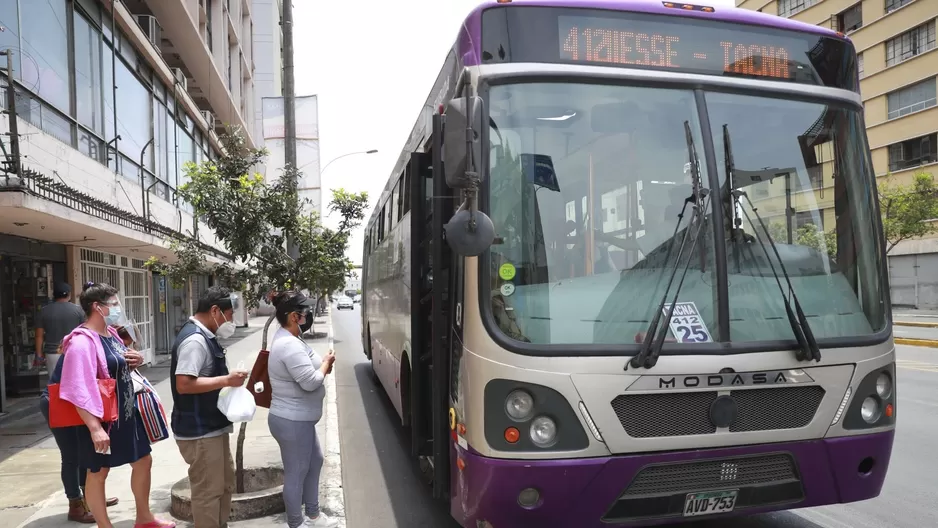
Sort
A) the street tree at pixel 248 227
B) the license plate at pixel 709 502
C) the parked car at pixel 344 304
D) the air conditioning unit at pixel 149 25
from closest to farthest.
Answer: the license plate at pixel 709 502 < the street tree at pixel 248 227 < the air conditioning unit at pixel 149 25 < the parked car at pixel 344 304

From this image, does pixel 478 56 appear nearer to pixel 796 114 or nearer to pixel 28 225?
pixel 796 114

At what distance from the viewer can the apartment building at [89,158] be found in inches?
353

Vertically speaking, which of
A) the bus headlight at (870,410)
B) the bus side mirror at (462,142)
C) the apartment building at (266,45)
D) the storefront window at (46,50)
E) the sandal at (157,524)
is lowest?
the sandal at (157,524)

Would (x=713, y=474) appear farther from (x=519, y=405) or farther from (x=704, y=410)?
(x=519, y=405)

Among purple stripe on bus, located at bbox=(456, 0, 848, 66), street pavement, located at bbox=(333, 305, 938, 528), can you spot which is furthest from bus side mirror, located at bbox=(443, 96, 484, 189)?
street pavement, located at bbox=(333, 305, 938, 528)

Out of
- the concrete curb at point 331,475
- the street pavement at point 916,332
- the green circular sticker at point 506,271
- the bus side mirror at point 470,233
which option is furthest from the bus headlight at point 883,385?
the street pavement at point 916,332

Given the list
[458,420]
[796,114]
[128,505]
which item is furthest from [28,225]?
[796,114]

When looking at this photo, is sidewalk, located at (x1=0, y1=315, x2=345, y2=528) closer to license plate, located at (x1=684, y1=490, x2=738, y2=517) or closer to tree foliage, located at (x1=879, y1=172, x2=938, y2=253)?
license plate, located at (x1=684, y1=490, x2=738, y2=517)

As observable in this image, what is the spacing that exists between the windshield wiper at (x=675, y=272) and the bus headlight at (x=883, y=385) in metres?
1.47

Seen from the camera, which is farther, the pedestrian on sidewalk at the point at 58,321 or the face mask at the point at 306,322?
the pedestrian on sidewalk at the point at 58,321

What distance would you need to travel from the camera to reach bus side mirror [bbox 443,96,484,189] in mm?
3580

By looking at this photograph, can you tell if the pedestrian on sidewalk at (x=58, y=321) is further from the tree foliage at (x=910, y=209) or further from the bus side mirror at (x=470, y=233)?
the tree foliage at (x=910, y=209)

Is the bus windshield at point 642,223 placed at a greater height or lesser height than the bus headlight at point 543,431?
greater

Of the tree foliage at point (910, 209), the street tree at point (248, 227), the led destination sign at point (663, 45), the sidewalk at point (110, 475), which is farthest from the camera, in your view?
the tree foliage at point (910, 209)
